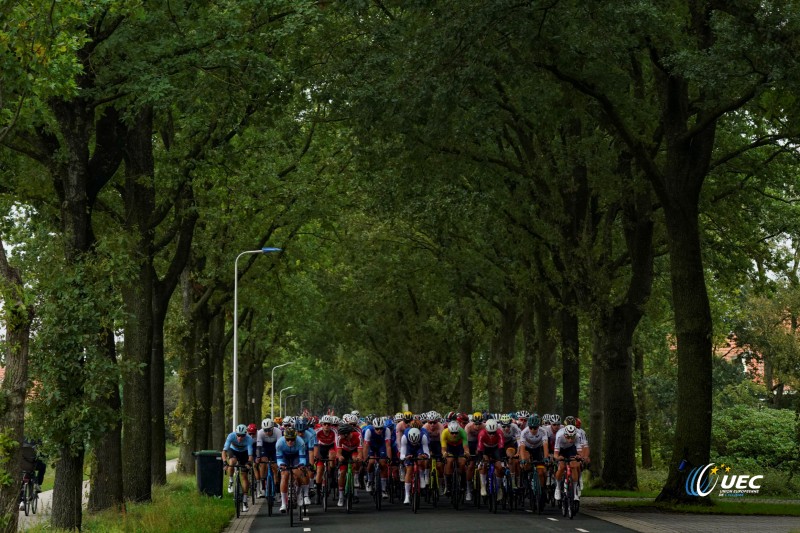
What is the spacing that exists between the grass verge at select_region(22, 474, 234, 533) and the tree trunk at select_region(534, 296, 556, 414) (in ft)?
43.6

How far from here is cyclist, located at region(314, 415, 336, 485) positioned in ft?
77.9

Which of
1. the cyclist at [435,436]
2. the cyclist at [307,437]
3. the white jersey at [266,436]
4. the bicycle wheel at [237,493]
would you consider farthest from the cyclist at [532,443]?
the bicycle wheel at [237,493]

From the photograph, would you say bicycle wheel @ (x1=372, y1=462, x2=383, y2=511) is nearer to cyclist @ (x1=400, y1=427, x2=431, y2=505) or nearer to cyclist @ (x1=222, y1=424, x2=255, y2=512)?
cyclist @ (x1=400, y1=427, x2=431, y2=505)

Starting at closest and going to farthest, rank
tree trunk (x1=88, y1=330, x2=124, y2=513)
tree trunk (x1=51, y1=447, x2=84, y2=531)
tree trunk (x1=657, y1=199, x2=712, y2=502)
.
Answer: tree trunk (x1=51, y1=447, x2=84, y2=531) → tree trunk (x1=88, y1=330, x2=124, y2=513) → tree trunk (x1=657, y1=199, x2=712, y2=502)

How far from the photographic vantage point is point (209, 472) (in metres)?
26.4

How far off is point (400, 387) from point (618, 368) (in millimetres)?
41031

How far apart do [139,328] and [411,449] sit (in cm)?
583

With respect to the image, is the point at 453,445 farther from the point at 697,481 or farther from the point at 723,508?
the point at 723,508

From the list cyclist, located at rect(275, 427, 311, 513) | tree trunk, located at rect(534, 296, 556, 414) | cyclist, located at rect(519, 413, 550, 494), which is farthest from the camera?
Result: tree trunk, located at rect(534, 296, 556, 414)

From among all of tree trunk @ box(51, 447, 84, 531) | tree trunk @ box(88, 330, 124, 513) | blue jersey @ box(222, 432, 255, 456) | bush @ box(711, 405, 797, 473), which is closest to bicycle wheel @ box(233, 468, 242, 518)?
blue jersey @ box(222, 432, 255, 456)

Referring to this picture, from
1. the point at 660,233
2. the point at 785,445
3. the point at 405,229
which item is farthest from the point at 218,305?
the point at 785,445

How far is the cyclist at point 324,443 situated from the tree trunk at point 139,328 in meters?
3.42

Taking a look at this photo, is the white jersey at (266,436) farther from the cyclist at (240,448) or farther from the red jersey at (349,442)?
the red jersey at (349,442)

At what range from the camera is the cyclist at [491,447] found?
73.2 ft
